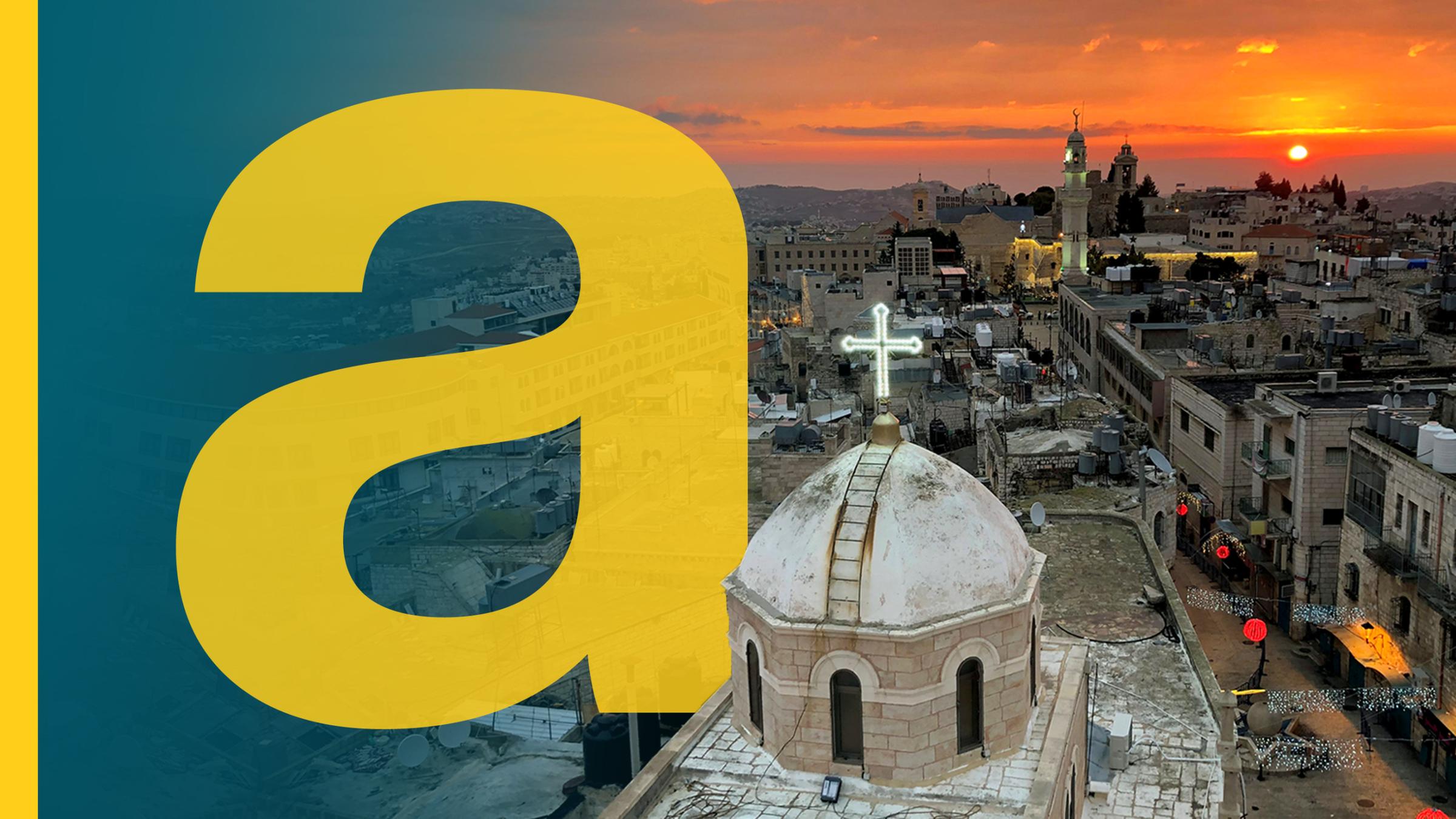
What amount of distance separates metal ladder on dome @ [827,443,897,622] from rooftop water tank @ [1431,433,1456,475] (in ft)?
60.0

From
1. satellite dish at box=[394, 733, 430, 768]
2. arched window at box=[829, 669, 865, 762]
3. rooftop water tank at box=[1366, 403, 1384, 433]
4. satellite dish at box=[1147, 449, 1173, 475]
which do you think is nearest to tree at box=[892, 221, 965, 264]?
satellite dish at box=[1147, 449, 1173, 475]

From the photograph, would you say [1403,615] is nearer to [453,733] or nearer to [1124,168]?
[453,733]

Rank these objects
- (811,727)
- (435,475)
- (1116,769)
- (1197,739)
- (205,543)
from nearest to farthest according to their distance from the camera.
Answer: (811,727)
(1116,769)
(1197,739)
(205,543)
(435,475)

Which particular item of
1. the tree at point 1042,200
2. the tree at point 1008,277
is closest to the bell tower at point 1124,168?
the tree at point 1042,200

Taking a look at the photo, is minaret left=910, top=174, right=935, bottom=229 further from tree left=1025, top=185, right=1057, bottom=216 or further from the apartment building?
the apartment building

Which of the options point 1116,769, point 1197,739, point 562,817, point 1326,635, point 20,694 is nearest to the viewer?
point 20,694

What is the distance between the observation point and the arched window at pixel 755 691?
36.5 feet

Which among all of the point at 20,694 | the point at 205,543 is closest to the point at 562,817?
the point at 20,694

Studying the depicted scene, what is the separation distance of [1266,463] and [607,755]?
76.8 feet

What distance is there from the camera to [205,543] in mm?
36625

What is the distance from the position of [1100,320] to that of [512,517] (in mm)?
36910

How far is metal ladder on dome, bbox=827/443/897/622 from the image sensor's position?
10.3 meters

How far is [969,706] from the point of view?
10609mm

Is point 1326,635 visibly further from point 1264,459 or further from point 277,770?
point 277,770
